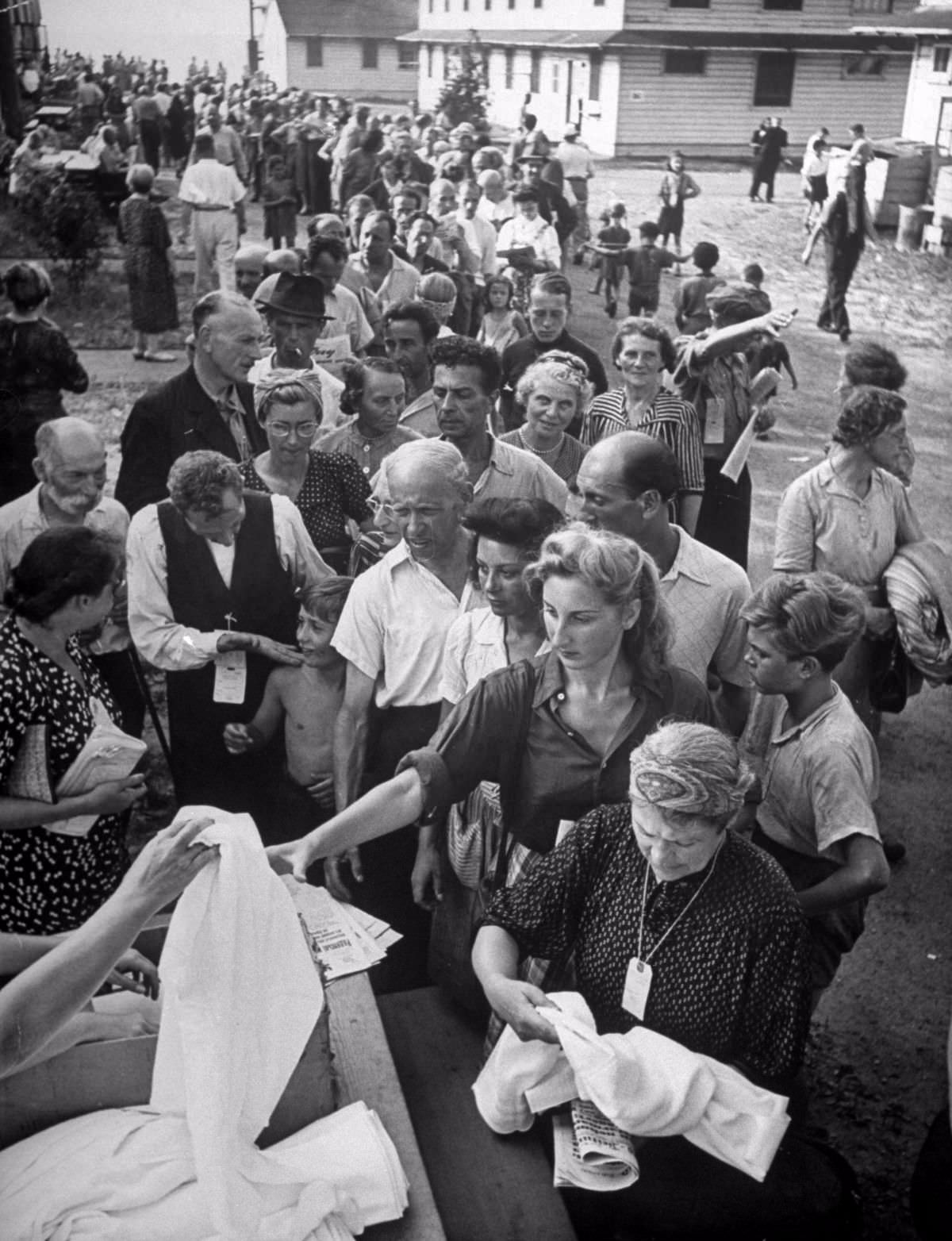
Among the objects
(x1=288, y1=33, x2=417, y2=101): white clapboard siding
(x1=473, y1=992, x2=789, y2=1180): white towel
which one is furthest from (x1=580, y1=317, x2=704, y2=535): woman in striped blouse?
(x1=288, y1=33, x2=417, y2=101): white clapboard siding

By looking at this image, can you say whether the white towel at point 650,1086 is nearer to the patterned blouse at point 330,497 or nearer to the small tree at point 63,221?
the patterned blouse at point 330,497

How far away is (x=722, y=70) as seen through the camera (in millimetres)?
33250

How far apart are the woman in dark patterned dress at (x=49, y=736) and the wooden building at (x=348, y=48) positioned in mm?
56876

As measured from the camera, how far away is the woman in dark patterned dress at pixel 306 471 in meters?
4.38

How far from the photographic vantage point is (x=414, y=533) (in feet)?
11.6

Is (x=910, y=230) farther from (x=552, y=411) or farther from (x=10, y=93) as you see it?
(x=552, y=411)

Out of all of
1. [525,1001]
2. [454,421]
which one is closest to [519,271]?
[454,421]

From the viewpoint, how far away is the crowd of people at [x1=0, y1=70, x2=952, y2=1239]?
7.88 ft

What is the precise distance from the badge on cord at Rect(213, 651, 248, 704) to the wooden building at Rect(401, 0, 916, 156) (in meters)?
32.3

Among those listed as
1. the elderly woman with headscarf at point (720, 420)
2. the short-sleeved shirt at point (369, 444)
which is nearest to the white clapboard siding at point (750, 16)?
the elderly woman with headscarf at point (720, 420)

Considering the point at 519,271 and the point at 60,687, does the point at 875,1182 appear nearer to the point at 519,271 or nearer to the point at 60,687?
the point at 60,687

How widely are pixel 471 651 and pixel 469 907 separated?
715mm

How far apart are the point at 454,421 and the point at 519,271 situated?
21.0ft

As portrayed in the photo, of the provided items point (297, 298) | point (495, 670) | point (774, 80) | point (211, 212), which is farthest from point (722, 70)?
point (495, 670)
